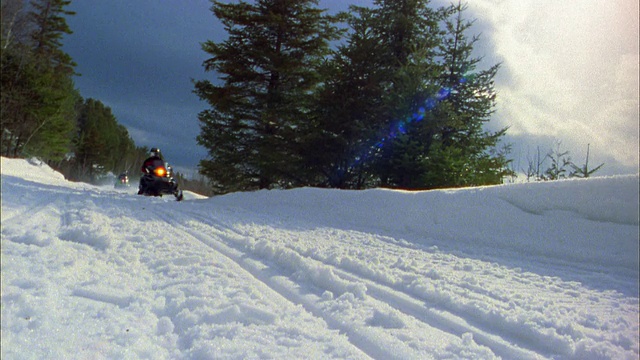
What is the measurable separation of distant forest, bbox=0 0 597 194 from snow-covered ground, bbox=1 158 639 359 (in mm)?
3800

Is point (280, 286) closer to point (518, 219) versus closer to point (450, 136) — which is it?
point (518, 219)

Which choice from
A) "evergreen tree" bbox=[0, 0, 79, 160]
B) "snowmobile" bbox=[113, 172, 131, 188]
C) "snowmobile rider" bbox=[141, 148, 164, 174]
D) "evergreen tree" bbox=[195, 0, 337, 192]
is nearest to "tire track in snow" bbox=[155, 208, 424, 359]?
"snowmobile" bbox=[113, 172, 131, 188]

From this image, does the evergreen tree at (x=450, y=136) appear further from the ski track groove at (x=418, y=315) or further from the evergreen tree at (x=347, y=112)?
the ski track groove at (x=418, y=315)

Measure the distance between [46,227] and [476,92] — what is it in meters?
12.6

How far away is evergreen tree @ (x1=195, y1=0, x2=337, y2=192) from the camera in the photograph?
1523cm

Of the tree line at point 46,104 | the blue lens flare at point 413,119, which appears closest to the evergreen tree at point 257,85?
the blue lens flare at point 413,119

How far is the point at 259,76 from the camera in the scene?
52.2 feet

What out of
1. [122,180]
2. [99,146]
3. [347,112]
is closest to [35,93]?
[99,146]

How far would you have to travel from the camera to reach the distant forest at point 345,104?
1152 centimetres

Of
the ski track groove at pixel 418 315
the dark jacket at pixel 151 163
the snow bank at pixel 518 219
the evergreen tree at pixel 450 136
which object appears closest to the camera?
the ski track groove at pixel 418 315

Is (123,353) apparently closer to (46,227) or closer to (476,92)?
(46,227)

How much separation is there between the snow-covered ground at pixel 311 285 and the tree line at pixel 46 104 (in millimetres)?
187

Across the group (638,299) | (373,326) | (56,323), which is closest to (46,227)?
(56,323)

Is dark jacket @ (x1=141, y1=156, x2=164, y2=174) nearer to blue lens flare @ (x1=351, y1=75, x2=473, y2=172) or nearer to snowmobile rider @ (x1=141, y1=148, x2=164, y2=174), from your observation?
snowmobile rider @ (x1=141, y1=148, x2=164, y2=174)
